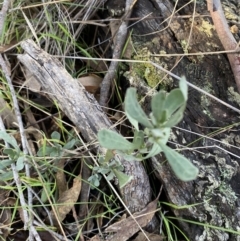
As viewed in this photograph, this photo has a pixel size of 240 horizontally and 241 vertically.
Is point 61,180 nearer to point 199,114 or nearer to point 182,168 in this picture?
point 199,114

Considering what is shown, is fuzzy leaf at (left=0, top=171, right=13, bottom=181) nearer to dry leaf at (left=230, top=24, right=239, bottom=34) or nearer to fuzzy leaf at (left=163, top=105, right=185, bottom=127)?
fuzzy leaf at (left=163, top=105, right=185, bottom=127)

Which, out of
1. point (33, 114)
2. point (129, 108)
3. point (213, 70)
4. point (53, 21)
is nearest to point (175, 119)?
point (129, 108)

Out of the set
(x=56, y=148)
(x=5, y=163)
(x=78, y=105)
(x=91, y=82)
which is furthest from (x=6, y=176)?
(x=91, y=82)

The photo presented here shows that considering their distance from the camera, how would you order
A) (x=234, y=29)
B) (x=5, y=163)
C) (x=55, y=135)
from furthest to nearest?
1. (x=234, y=29)
2. (x=55, y=135)
3. (x=5, y=163)

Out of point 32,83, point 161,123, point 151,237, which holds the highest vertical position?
point 161,123

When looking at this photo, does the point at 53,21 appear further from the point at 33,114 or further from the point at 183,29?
the point at 183,29

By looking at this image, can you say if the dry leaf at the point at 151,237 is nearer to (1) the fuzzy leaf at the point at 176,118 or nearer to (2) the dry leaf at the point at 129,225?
(2) the dry leaf at the point at 129,225

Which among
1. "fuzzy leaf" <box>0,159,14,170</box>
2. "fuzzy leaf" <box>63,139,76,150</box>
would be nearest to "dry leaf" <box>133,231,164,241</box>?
"fuzzy leaf" <box>63,139,76,150</box>
